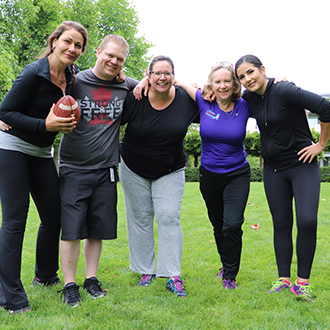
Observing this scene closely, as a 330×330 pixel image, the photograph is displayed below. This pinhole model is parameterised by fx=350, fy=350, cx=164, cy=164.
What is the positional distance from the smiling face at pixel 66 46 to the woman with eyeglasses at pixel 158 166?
2.75ft

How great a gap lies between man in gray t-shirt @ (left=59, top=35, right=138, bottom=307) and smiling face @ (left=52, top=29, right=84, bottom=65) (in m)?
0.35

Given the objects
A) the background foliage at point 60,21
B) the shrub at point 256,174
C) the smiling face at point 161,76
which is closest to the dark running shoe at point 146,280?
the smiling face at point 161,76

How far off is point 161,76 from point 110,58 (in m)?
0.57

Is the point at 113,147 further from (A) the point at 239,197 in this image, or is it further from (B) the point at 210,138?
(A) the point at 239,197

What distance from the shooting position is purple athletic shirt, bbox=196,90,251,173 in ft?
12.7

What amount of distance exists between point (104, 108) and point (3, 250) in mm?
1688

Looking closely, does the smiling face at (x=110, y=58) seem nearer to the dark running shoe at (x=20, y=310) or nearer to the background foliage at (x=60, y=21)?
the dark running shoe at (x=20, y=310)

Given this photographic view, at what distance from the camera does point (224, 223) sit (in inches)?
154

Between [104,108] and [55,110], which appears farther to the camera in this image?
[104,108]

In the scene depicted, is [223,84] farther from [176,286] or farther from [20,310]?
[20,310]

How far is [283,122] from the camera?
11.9ft

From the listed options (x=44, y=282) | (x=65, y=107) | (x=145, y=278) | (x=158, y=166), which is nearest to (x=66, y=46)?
Result: (x=65, y=107)

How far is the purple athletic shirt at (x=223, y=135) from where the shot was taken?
3.87 m

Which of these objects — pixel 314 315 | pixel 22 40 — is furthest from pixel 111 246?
pixel 22 40
